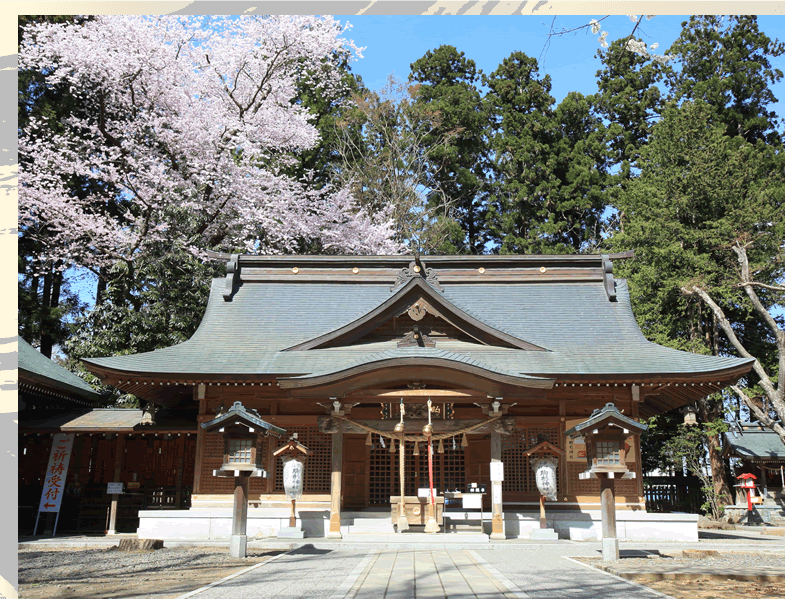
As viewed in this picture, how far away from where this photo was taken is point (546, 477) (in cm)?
1298

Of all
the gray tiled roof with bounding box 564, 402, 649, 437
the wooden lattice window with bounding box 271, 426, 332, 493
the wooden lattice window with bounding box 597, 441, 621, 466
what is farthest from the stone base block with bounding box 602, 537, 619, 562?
the wooden lattice window with bounding box 271, 426, 332, 493

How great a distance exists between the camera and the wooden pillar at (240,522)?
33.7ft

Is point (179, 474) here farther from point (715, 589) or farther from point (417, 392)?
point (715, 589)

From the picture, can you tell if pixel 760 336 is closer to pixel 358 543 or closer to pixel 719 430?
pixel 719 430

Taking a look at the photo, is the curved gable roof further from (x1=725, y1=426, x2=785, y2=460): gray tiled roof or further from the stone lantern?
(x1=725, y1=426, x2=785, y2=460): gray tiled roof

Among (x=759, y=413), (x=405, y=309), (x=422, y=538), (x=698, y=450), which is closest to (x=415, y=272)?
(x=405, y=309)

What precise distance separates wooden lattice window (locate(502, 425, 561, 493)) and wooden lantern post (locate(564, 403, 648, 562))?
353cm

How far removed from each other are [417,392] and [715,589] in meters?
6.88

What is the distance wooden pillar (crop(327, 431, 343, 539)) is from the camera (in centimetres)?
1289

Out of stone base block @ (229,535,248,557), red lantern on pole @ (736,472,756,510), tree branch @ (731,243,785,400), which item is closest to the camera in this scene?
stone base block @ (229,535,248,557)

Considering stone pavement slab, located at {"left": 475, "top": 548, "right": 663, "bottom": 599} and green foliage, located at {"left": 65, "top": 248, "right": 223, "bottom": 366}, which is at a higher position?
green foliage, located at {"left": 65, "top": 248, "right": 223, "bottom": 366}

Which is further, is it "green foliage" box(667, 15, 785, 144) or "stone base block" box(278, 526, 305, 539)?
"green foliage" box(667, 15, 785, 144)

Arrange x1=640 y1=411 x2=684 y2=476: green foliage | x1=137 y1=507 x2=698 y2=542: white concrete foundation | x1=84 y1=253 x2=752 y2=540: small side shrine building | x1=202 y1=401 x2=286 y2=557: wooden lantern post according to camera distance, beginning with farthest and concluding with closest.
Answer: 1. x1=640 y1=411 x2=684 y2=476: green foliage
2. x1=137 y1=507 x2=698 y2=542: white concrete foundation
3. x1=84 y1=253 x2=752 y2=540: small side shrine building
4. x1=202 y1=401 x2=286 y2=557: wooden lantern post

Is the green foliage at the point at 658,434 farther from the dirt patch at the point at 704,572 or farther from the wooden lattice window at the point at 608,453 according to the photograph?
the wooden lattice window at the point at 608,453
